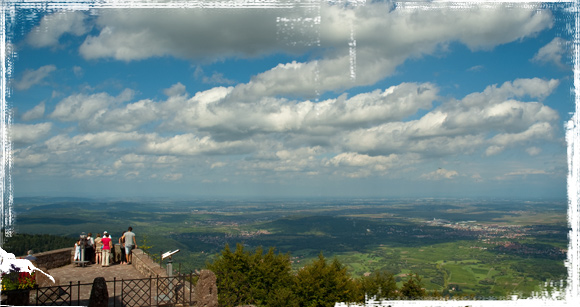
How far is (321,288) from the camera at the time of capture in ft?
83.5

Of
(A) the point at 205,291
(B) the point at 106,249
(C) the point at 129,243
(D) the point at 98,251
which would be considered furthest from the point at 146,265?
(A) the point at 205,291

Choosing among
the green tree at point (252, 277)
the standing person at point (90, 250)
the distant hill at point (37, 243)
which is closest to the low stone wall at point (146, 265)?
the standing person at point (90, 250)

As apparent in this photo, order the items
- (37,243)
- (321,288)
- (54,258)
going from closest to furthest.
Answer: (54,258), (321,288), (37,243)

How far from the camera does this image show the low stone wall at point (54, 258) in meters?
18.7

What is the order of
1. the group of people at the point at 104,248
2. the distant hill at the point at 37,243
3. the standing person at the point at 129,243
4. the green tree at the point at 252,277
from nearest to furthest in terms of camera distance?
the standing person at the point at 129,243
the group of people at the point at 104,248
the green tree at the point at 252,277
the distant hill at the point at 37,243

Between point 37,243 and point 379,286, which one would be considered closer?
point 379,286

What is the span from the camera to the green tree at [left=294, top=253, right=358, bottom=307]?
25344 mm

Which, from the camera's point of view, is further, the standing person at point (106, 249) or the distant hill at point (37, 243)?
the distant hill at point (37, 243)

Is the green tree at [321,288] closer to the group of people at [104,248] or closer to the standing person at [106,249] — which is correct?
the group of people at [104,248]

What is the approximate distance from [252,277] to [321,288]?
17.5 feet

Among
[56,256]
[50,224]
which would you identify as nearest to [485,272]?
[56,256]

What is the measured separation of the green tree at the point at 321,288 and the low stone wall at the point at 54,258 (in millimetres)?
14256

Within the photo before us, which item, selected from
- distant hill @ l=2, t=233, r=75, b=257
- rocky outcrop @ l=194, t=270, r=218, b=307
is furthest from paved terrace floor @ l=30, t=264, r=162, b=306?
distant hill @ l=2, t=233, r=75, b=257

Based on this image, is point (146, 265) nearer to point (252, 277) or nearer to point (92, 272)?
point (92, 272)
